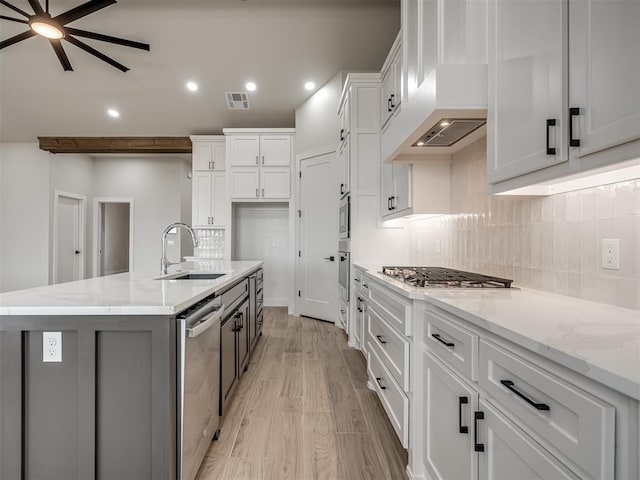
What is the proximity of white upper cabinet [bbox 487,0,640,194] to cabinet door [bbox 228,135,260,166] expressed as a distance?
4375mm

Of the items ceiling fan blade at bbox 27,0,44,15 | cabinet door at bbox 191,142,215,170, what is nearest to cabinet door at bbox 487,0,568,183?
ceiling fan blade at bbox 27,0,44,15

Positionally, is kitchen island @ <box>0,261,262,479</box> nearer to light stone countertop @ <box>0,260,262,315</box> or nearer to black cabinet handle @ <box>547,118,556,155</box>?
light stone countertop @ <box>0,260,262,315</box>

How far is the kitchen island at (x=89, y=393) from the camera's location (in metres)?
1.22

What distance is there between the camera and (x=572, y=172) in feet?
3.15

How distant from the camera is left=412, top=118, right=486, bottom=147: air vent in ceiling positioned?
1624 millimetres

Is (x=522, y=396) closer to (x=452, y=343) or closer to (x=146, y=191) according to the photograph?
(x=452, y=343)

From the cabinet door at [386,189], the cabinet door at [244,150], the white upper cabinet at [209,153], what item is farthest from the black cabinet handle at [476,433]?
the white upper cabinet at [209,153]

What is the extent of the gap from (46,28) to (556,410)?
442 centimetres

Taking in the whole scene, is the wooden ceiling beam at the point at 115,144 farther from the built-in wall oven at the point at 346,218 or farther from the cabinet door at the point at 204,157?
the built-in wall oven at the point at 346,218

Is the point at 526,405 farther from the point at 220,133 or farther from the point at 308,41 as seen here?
the point at 220,133

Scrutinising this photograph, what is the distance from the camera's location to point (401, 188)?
2.62 meters

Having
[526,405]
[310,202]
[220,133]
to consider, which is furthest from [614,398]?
[220,133]

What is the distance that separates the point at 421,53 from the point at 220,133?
4972 mm

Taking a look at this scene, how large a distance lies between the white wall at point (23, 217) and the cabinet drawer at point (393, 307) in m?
6.92
